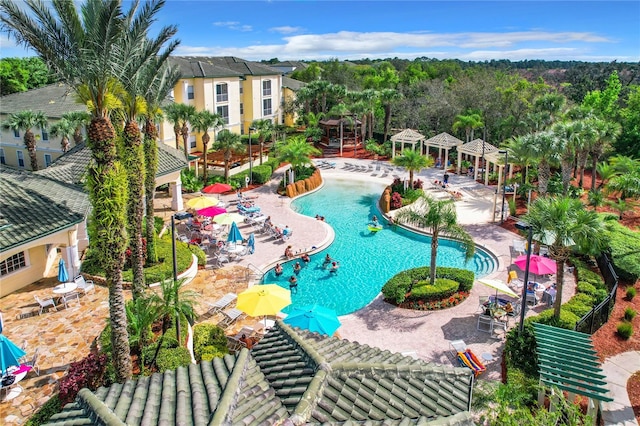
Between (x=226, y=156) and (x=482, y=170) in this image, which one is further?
(x=482, y=170)

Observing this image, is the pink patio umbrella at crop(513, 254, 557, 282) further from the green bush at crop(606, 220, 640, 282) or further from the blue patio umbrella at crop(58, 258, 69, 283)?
the blue patio umbrella at crop(58, 258, 69, 283)

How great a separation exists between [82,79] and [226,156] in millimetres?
25705

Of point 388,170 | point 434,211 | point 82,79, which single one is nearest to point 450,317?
point 434,211

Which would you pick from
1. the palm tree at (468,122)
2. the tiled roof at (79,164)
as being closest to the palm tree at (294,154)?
the tiled roof at (79,164)

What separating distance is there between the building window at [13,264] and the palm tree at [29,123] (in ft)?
74.5

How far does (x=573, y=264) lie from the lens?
77.8ft

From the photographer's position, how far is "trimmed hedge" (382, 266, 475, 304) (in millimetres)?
20641

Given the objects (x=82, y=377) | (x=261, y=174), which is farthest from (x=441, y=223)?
(x=261, y=174)

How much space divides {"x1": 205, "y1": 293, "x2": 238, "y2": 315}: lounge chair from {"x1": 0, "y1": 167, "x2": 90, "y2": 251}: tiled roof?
662 centimetres

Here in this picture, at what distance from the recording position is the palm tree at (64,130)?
38.2 m

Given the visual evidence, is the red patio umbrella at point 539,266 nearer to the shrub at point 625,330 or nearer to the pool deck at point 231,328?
the pool deck at point 231,328

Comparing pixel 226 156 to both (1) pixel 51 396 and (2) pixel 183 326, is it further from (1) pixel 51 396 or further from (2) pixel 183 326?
(1) pixel 51 396

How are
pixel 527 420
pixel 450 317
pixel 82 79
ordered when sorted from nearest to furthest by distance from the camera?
pixel 527 420
pixel 82 79
pixel 450 317

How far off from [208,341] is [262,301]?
2.36 meters
